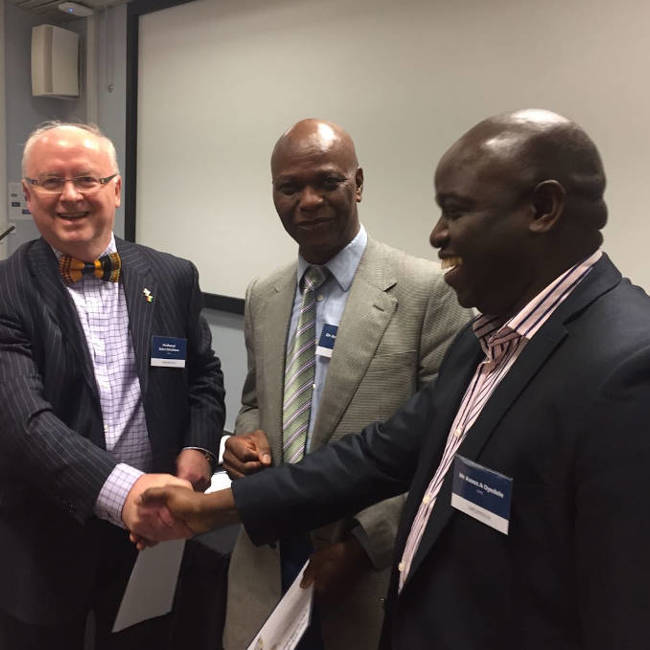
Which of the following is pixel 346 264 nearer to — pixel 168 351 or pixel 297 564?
pixel 168 351

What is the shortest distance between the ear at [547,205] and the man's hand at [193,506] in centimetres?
85

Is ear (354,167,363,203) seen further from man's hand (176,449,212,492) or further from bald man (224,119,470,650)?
man's hand (176,449,212,492)

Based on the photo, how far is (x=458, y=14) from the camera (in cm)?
269

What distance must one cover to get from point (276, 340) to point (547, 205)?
0.84m

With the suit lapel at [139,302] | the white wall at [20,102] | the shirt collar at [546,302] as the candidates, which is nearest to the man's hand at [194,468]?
the suit lapel at [139,302]

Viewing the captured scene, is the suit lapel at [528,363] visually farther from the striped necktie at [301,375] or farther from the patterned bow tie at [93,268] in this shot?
the patterned bow tie at [93,268]

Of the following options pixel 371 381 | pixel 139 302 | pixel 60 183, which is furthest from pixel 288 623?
pixel 60 183

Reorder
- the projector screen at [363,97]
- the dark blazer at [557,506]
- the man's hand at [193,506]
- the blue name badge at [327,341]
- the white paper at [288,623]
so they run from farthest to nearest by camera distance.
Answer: the projector screen at [363,97]
the blue name badge at [327,341]
the man's hand at [193,506]
the white paper at [288,623]
the dark blazer at [557,506]

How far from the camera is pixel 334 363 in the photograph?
136 cm

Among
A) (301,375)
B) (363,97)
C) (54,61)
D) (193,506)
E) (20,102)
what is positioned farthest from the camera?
(20,102)

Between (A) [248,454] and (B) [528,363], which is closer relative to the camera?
(B) [528,363]

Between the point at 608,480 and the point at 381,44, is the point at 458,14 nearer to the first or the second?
the point at 381,44

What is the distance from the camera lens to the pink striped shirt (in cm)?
84

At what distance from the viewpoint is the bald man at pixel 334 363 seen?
1348mm
